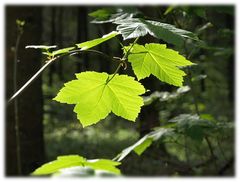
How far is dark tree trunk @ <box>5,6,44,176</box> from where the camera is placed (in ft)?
10.3

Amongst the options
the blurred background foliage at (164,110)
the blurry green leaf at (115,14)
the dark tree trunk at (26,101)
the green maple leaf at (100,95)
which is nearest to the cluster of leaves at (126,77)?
the green maple leaf at (100,95)

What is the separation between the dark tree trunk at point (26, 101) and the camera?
3146mm

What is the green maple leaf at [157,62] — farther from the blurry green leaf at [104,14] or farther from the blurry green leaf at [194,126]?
the blurry green leaf at [194,126]

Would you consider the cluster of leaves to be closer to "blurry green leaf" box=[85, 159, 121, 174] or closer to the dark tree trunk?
"blurry green leaf" box=[85, 159, 121, 174]

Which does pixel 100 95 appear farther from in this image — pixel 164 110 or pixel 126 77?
pixel 164 110

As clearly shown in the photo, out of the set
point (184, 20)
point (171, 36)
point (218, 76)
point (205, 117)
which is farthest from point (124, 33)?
→ point (218, 76)

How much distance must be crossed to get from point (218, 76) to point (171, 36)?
1163 centimetres

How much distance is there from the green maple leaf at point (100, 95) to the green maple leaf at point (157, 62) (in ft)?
0.18

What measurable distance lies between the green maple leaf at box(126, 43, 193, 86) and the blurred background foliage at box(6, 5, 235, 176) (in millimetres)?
182

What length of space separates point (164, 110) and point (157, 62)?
6.90 ft

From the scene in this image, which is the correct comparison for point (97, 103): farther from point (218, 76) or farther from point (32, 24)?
point (218, 76)

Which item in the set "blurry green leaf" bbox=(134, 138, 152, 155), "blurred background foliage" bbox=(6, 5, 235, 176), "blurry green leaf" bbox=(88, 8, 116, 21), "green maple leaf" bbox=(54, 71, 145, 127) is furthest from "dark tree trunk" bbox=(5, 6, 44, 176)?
"green maple leaf" bbox=(54, 71, 145, 127)

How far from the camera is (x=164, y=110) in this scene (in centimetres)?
291

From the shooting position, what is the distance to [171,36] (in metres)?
0.74
